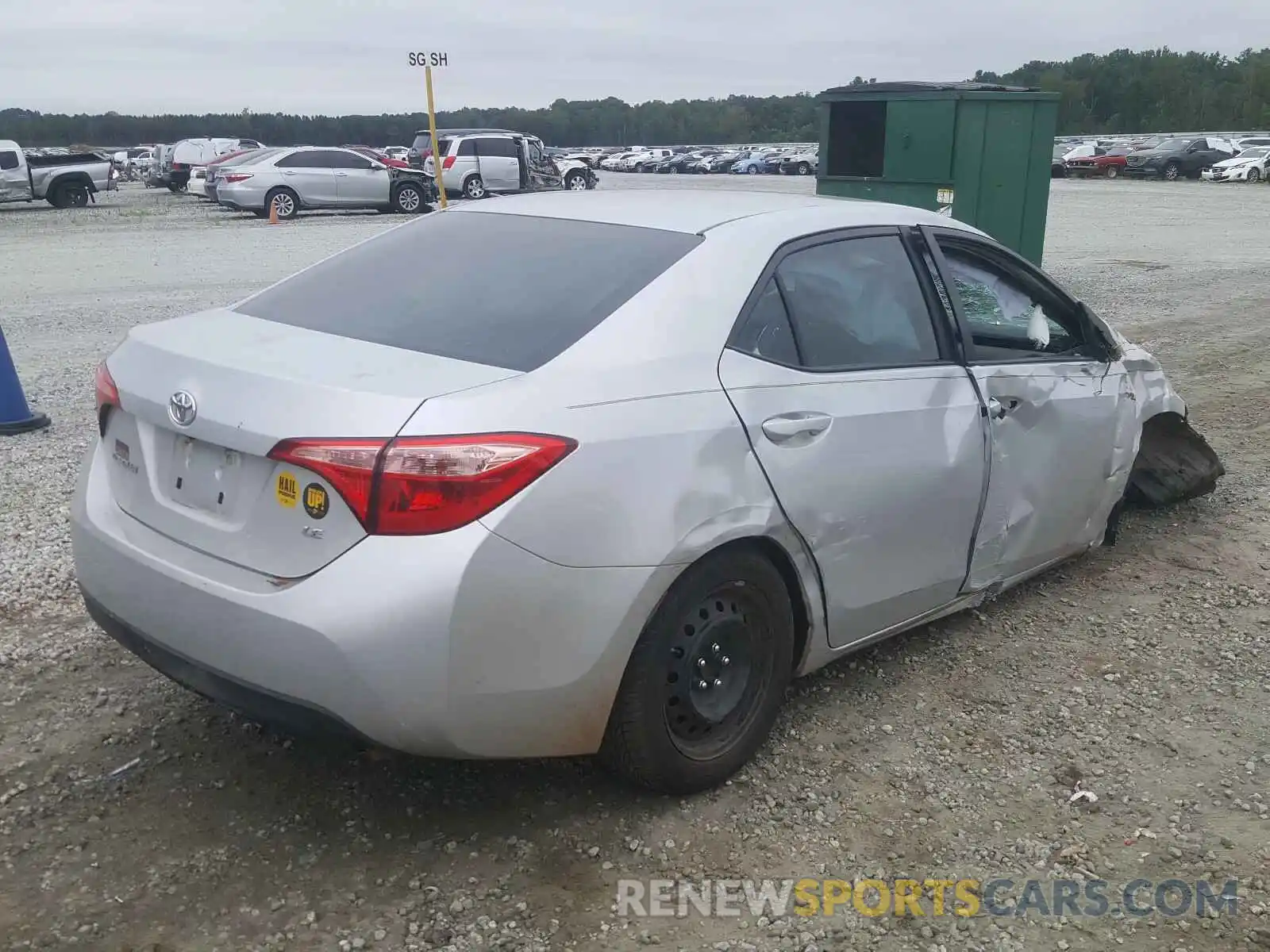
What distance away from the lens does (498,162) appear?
2781 cm

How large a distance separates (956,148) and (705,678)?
8.75 meters

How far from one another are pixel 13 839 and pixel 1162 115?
315ft

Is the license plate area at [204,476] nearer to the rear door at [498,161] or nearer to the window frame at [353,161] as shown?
the window frame at [353,161]

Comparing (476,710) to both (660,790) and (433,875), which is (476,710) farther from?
(660,790)

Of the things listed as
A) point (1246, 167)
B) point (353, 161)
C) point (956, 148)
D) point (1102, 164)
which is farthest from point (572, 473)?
point (1102, 164)

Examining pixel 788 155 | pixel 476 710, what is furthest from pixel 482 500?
pixel 788 155

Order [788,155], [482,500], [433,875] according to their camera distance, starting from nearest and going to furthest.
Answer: [482,500] < [433,875] < [788,155]

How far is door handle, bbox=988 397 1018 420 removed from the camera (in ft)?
12.9

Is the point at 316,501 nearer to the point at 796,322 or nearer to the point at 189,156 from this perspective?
the point at 796,322

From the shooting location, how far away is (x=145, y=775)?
11.0ft

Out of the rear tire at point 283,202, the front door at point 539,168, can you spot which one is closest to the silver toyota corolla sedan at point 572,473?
the rear tire at point 283,202

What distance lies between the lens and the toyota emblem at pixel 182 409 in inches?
114

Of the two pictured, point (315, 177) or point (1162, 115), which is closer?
point (315, 177)

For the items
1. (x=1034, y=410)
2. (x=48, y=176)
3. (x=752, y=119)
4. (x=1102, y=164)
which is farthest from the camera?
(x=752, y=119)
